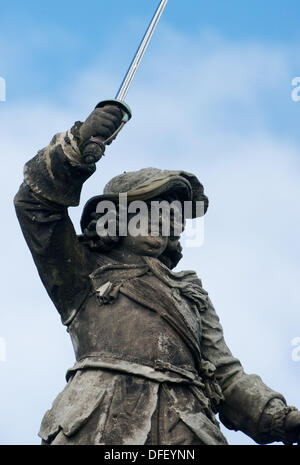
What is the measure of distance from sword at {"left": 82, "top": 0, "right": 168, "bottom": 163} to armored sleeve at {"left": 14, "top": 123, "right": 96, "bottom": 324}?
164 millimetres

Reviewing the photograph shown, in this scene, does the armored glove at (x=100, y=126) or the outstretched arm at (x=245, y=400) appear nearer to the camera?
the armored glove at (x=100, y=126)

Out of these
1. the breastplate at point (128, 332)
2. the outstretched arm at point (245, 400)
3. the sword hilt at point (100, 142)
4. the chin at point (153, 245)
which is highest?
the sword hilt at point (100, 142)

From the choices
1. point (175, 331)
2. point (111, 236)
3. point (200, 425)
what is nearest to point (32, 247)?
point (111, 236)

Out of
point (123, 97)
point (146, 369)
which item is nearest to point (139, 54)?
point (123, 97)

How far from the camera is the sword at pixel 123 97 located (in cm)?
860

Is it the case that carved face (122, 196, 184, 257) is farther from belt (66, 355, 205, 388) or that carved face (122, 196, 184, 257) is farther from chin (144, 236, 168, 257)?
belt (66, 355, 205, 388)

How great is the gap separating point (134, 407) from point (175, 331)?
897 millimetres

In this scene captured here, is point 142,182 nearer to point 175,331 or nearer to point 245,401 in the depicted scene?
point 175,331

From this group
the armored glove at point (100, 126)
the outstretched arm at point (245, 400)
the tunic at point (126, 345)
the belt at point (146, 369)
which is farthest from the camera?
the outstretched arm at point (245, 400)

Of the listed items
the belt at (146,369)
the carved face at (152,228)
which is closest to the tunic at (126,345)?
the belt at (146,369)

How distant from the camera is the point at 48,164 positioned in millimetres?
8781

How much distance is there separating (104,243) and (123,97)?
A: 4.07ft

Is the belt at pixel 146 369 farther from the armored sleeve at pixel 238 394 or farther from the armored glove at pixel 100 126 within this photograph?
the armored glove at pixel 100 126
